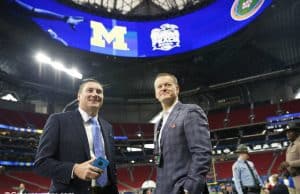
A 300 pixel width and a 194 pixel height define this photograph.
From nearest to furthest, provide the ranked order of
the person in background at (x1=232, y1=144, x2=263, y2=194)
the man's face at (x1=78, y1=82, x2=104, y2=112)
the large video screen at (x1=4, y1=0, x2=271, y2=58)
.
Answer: the man's face at (x1=78, y1=82, x2=104, y2=112)
the person in background at (x1=232, y1=144, x2=263, y2=194)
the large video screen at (x1=4, y1=0, x2=271, y2=58)

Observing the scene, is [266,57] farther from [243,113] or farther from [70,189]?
[70,189]

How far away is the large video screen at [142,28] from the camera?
68.2ft

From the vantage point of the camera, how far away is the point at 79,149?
2.55 meters

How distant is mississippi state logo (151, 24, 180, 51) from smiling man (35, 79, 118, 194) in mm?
21217

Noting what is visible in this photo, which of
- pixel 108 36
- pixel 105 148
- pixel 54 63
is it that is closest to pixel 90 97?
pixel 105 148

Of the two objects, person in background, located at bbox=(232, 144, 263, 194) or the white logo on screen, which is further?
the white logo on screen

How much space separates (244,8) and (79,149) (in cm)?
2053

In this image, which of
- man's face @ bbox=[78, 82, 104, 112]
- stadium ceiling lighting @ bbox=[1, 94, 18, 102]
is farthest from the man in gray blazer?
stadium ceiling lighting @ bbox=[1, 94, 18, 102]

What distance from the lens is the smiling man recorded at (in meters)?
2.36

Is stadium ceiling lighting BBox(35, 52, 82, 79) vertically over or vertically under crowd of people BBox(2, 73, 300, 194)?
over

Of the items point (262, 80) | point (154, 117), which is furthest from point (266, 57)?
point (154, 117)

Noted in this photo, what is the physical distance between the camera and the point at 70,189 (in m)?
2.39

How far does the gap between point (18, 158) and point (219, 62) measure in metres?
15.9

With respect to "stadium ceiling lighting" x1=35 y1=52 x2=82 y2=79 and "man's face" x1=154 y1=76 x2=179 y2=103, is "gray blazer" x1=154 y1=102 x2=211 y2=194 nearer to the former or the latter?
"man's face" x1=154 y1=76 x2=179 y2=103
